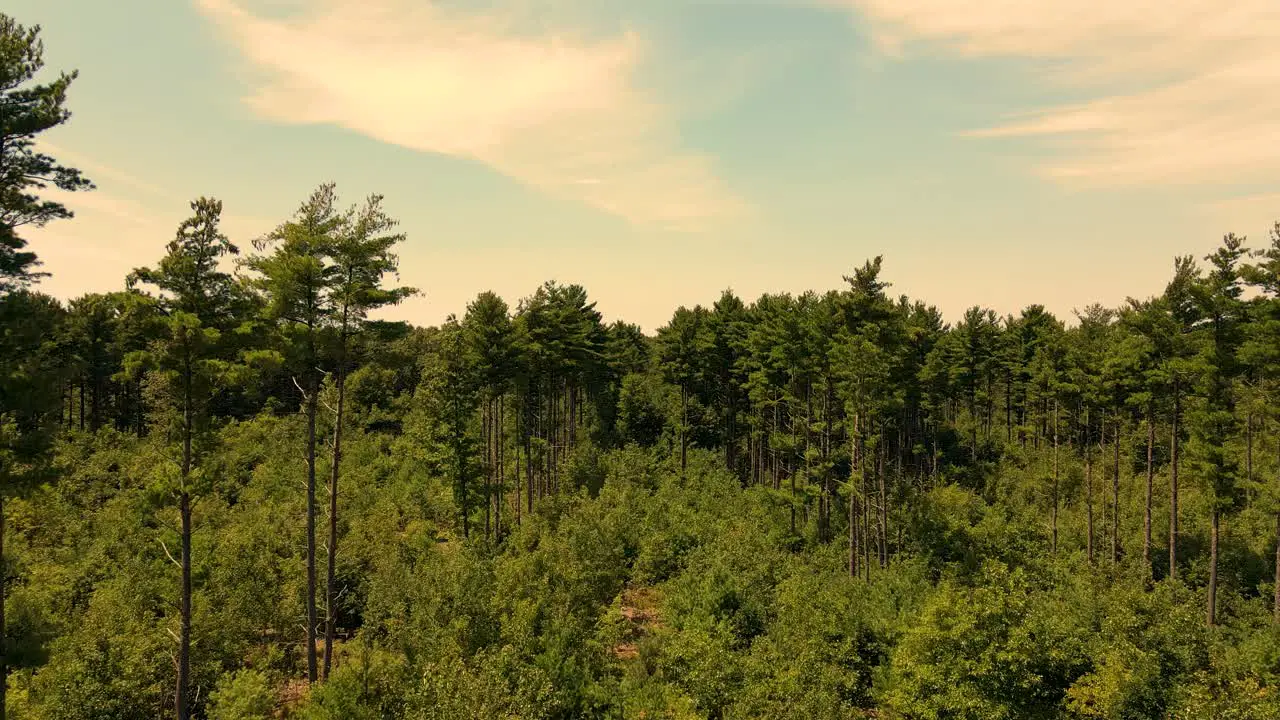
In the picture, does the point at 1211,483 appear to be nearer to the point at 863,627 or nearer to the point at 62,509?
the point at 863,627

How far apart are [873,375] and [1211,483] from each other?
55.0ft

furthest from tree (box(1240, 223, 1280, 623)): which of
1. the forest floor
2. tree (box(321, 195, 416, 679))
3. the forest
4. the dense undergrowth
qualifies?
tree (box(321, 195, 416, 679))

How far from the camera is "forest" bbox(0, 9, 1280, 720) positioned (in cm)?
1536

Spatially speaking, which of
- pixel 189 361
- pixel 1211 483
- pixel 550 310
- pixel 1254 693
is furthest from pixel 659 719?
pixel 1211 483

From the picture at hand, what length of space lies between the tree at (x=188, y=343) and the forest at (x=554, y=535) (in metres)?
0.07

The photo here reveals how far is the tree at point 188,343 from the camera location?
48.2 ft

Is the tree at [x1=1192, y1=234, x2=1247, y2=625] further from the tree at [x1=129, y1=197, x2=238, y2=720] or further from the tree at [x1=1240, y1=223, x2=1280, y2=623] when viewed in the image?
the tree at [x1=129, y1=197, x2=238, y2=720]

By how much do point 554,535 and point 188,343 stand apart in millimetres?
21120

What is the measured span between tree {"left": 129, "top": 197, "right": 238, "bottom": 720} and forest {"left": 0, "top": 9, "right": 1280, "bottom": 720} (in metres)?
0.07

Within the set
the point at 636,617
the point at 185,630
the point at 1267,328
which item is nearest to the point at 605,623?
the point at 636,617

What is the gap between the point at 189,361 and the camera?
15.0 metres

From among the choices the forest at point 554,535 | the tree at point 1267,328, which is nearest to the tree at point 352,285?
the forest at point 554,535

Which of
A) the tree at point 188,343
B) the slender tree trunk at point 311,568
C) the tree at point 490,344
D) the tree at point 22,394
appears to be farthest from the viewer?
the tree at point 490,344

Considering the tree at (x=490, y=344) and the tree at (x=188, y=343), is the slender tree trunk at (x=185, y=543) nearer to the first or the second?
the tree at (x=188, y=343)
